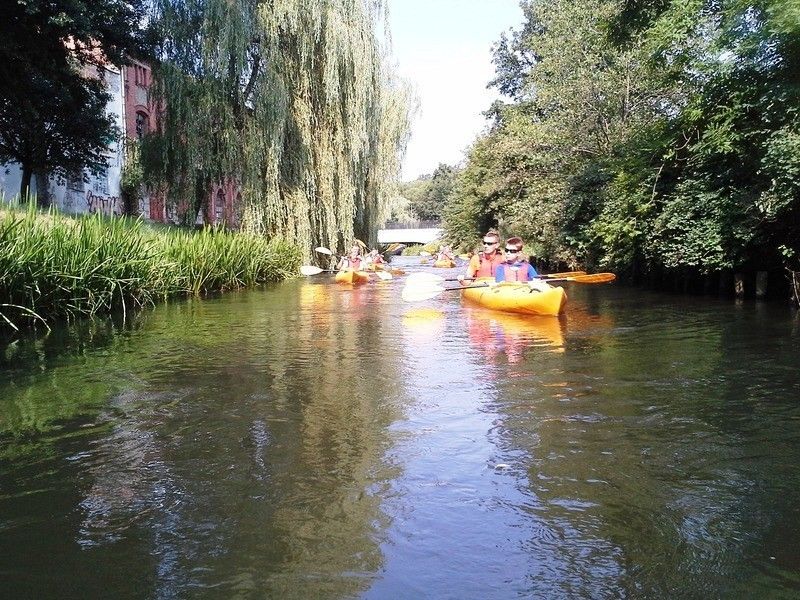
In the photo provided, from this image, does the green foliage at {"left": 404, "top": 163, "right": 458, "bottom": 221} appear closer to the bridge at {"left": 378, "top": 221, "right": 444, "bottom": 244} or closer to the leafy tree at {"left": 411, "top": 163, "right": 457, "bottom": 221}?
the leafy tree at {"left": 411, "top": 163, "right": 457, "bottom": 221}

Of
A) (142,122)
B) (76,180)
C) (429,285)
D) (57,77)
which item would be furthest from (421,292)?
(142,122)

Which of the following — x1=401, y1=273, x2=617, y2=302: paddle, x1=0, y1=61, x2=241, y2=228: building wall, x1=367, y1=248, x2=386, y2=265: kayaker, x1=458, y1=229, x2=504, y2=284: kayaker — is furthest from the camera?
x1=367, y1=248, x2=386, y2=265: kayaker

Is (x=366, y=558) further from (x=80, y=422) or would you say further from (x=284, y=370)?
(x=284, y=370)

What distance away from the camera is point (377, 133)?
22672 mm

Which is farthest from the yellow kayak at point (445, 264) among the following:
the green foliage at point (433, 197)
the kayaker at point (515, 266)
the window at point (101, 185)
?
the green foliage at point (433, 197)

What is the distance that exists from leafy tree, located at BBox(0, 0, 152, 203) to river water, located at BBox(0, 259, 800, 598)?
339 inches

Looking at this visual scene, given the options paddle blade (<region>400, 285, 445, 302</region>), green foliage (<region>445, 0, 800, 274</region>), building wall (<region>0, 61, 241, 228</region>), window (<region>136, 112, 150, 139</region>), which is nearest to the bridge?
window (<region>136, 112, 150, 139</region>)

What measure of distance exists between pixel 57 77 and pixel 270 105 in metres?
5.27

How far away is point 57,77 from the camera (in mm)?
16094

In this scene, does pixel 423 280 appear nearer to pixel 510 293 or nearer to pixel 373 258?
pixel 510 293

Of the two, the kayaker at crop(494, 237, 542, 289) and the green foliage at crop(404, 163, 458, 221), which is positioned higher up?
the green foliage at crop(404, 163, 458, 221)

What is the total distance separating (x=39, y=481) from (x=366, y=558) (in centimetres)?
217

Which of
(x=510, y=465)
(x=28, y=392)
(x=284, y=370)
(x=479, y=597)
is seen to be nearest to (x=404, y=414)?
(x=510, y=465)

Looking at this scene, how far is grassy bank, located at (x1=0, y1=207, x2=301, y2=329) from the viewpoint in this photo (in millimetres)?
9570
